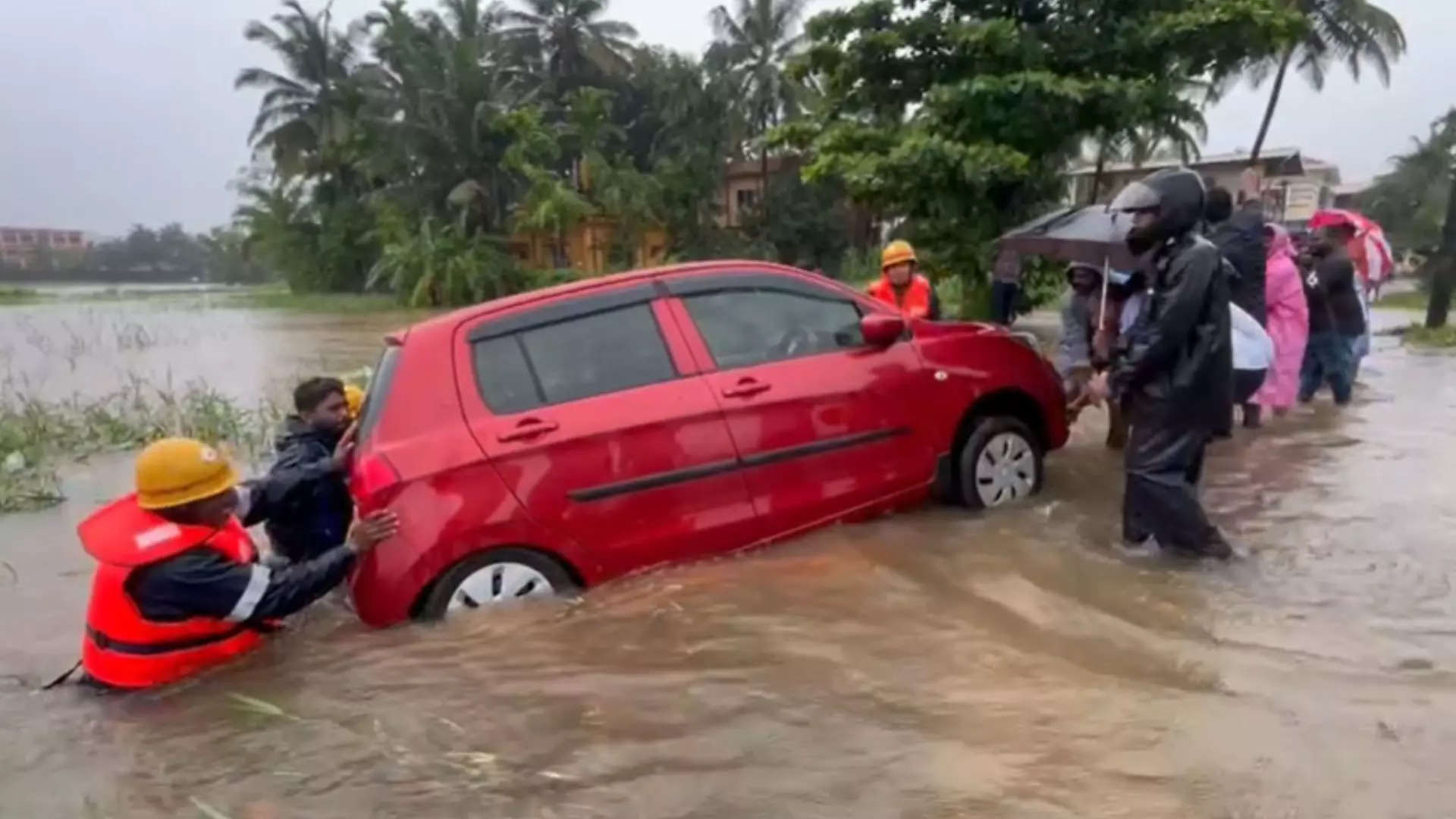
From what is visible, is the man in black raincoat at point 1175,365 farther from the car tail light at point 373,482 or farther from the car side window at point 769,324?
the car tail light at point 373,482

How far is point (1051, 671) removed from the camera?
14.0 ft

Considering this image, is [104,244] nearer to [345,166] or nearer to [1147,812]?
[345,166]

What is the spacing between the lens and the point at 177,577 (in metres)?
4.28

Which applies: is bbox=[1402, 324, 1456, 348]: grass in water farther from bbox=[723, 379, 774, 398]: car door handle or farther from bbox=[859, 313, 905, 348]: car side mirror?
bbox=[723, 379, 774, 398]: car door handle

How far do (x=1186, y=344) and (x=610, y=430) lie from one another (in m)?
2.51

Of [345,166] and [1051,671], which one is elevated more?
[345,166]

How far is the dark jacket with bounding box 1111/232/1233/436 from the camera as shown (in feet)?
17.3

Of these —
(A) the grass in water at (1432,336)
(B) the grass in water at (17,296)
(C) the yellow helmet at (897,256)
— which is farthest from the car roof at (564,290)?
(B) the grass in water at (17,296)

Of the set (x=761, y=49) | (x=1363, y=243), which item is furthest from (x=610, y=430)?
(x=761, y=49)

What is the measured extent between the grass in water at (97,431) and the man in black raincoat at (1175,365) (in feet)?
24.2

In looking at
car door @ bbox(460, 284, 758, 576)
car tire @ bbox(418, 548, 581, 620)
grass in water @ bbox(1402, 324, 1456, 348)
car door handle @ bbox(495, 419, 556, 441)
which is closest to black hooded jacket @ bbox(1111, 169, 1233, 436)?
car door @ bbox(460, 284, 758, 576)

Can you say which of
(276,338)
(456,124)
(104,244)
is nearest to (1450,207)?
(276,338)

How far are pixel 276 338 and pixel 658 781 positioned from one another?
25.2m

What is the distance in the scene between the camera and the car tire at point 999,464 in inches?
253
